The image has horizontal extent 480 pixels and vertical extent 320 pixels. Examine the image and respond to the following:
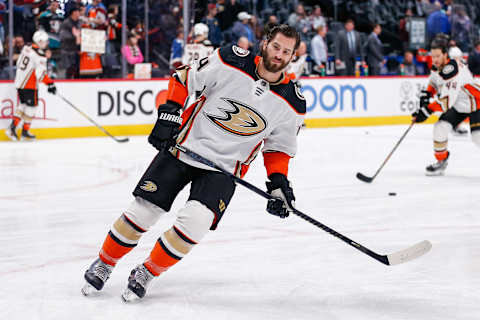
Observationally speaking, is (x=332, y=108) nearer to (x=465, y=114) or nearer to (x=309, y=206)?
(x=465, y=114)

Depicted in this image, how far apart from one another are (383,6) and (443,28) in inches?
48.9

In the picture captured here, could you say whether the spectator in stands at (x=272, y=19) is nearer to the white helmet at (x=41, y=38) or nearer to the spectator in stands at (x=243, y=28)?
the spectator in stands at (x=243, y=28)

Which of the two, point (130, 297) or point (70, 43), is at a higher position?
point (130, 297)

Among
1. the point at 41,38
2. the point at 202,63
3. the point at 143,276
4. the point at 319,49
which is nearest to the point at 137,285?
the point at 143,276

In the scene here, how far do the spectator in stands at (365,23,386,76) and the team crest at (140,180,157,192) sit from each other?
10.1m

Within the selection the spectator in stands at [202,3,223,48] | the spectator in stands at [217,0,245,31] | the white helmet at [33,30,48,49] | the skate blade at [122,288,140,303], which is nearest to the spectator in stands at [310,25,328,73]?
the spectator in stands at [217,0,245,31]

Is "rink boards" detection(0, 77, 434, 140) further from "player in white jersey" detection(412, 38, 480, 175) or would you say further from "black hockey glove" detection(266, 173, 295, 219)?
"black hockey glove" detection(266, 173, 295, 219)

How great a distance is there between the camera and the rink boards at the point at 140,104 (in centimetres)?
921

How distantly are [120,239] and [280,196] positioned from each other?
57 centimetres

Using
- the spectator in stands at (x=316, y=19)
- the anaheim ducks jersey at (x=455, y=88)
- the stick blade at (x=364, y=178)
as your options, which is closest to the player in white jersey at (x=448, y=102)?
the anaheim ducks jersey at (x=455, y=88)

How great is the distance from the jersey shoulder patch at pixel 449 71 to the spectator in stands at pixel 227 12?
5208 mm

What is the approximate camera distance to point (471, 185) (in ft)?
19.2

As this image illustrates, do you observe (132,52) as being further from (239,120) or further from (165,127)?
(165,127)

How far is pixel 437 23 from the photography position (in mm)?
13094
